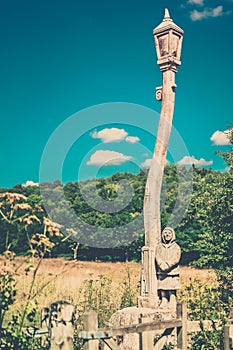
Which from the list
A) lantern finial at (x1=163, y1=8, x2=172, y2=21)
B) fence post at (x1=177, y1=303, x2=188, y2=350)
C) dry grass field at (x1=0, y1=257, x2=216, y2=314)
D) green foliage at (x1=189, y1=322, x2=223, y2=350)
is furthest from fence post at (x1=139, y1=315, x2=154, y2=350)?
lantern finial at (x1=163, y1=8, x2=172, y2=21)

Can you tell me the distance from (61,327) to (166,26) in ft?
24.5

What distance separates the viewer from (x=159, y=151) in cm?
962

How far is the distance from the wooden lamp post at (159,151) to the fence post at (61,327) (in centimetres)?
526

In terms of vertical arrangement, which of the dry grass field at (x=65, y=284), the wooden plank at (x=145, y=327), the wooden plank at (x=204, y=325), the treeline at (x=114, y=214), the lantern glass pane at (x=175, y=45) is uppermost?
Answer: the treeline at (x=114, y=214)

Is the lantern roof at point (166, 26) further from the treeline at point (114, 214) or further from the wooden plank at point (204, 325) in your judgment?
the treeline at point (114, 214)

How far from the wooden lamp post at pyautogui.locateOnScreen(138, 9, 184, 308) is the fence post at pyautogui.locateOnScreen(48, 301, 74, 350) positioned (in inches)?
207

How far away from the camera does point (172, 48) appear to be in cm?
987

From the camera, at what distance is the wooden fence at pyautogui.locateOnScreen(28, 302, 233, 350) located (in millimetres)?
3992

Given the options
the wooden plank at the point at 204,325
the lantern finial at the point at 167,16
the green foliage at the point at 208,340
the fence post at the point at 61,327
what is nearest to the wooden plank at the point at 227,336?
the wooden plank at the point at 204,325

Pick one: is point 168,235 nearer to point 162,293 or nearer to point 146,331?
point 162,293

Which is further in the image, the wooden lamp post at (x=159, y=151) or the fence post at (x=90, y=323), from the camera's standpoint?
the wooden lamp post at (x=159, y=151)

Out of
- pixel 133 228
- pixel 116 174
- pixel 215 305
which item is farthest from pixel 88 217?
pixel 215 305

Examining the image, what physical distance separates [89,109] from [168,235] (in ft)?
17.3

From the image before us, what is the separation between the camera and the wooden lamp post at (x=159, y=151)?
9188 mm
